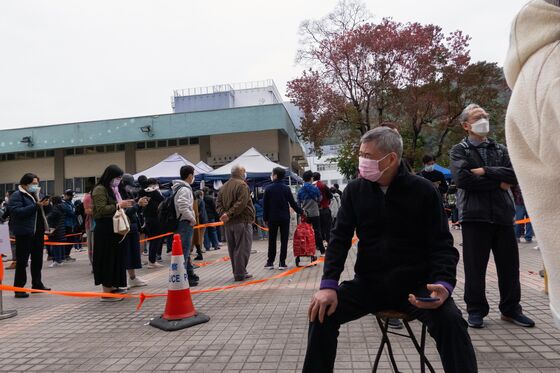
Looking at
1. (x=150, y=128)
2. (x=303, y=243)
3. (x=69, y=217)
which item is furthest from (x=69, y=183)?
(x=303, y=243)

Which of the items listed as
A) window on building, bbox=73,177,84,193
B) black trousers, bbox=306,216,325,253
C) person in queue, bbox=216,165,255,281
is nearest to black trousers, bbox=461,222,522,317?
person in queue, bbox=216,165,255,281

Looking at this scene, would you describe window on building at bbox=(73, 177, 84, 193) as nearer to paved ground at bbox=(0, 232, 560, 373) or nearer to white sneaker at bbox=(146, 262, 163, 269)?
white sneaker at bbox=(146, 262, 163, 269)

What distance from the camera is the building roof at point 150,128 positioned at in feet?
84.8

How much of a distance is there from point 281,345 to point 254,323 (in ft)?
2.57

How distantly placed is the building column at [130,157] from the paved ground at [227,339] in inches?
971

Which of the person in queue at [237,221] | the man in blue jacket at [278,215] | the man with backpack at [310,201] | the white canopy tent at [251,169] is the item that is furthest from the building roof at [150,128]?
the person in queue at [237,221]

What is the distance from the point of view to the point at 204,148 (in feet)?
93.0

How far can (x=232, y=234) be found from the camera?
276 inches

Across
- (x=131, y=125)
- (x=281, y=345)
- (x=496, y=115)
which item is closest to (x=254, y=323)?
(x=281, y=345)

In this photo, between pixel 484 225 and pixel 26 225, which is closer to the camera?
pixel 484 225

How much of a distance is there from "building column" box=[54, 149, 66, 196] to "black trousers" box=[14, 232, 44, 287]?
88.2ft

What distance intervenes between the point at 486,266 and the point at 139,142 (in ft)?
93.6

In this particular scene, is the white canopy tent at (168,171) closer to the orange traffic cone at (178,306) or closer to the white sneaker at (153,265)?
the white sneaker at (153,265)

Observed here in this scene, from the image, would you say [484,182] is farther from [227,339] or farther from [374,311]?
[227,339]
